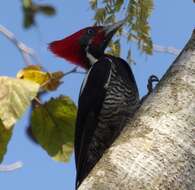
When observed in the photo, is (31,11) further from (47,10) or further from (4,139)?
(4,139)

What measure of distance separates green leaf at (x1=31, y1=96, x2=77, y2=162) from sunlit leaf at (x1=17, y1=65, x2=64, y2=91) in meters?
0.06

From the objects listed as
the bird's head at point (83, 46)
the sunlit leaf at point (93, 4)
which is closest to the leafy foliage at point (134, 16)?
the sunlit leaf at point (93, 4)

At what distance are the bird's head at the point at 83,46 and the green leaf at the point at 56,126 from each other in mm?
1455

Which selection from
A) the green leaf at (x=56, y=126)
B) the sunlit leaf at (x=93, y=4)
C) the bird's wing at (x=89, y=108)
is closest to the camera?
the green leaf at (x=56, y=126)

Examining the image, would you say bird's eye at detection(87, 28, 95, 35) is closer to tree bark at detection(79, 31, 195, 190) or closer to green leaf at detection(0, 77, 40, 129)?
tree bark at detection(79, 31, 195, 190)

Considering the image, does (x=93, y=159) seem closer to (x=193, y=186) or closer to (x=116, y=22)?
(x=116, y=22)

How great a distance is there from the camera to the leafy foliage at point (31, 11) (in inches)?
65.4

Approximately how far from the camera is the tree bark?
158 cm

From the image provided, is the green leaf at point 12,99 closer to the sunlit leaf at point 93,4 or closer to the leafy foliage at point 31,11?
the leafy foliage at point 31,11

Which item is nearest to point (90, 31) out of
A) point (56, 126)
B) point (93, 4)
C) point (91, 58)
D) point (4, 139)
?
point (91, 58)

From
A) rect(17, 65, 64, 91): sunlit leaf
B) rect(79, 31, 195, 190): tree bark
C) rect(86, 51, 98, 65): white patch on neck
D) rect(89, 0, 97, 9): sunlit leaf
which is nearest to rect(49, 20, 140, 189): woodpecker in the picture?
rect(86, 51, 98, 65): white patch on neck

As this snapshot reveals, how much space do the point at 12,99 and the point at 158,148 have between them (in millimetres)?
475

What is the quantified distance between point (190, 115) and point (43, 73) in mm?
705

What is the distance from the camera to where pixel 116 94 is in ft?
11.1
